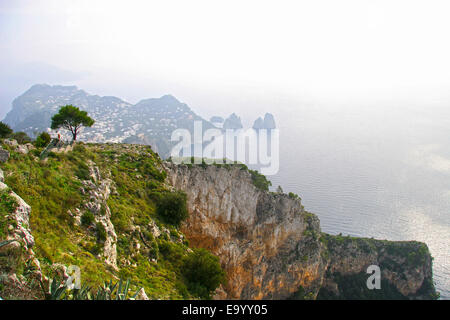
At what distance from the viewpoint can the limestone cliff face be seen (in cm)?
2245

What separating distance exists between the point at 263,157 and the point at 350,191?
51833mm

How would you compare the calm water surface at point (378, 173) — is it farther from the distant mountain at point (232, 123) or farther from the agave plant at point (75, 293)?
the agave plant at point (75, 293)

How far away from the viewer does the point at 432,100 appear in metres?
177

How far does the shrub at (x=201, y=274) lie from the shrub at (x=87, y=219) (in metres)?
5.29

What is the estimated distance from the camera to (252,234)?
88.8 ft

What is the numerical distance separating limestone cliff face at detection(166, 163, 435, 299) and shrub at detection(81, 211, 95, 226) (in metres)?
10.6

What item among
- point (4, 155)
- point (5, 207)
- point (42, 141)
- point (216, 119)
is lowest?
point (5, 207)

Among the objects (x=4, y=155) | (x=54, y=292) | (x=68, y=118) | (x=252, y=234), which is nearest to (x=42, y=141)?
(x=68, y=118)

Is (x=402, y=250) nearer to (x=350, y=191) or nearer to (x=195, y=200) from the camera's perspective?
(x=195, y=200)

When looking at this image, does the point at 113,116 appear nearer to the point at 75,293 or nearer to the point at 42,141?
the point at 42,141

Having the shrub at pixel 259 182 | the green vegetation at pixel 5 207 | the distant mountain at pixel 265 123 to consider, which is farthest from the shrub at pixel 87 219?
the distant mountain at pixel 265 123

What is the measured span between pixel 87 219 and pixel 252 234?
21015 millimetres

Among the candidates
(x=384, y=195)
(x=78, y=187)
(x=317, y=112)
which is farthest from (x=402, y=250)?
(x=317, y=112)
